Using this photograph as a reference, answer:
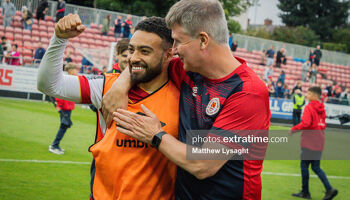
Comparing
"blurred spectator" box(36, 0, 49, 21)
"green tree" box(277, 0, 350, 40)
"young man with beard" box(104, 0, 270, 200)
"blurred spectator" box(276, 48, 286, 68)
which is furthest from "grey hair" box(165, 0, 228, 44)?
"green tree" box(277, 0, 350, 40)

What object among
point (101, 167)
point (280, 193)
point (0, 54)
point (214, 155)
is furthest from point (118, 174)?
point (0, 54)

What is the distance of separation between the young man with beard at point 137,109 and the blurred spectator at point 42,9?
2308 centimetres

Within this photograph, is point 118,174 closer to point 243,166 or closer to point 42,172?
point 243,166

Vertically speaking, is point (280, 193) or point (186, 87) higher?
point (186, 87)

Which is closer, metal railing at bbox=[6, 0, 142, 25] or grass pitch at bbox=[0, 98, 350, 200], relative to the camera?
grass pitch at bbox=[0, 98, 350, 200]

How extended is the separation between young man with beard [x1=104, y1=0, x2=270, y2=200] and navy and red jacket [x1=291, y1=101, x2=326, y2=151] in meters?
5.57

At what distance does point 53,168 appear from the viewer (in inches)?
299

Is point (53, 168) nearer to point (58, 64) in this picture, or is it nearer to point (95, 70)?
point (58, 64)

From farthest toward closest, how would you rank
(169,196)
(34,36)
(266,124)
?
(34,36), (169,196), (266,124)

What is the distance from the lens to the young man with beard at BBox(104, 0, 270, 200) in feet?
7.93

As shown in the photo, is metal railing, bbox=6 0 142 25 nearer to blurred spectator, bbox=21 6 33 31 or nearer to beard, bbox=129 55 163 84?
blurred spectator, bbox=21 6 33 31

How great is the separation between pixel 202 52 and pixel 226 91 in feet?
1.02

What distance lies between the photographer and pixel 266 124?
2562mm

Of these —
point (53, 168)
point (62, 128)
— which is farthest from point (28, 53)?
point (53, 168)
